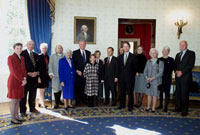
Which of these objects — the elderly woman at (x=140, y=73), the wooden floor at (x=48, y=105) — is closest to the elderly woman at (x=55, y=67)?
the wooden floor at (x=48, y=105)

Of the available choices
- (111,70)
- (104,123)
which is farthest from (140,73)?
(104,123)

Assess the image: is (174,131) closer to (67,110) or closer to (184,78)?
(184,78)

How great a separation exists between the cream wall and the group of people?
52.1 inches

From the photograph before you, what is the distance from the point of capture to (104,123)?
158 inches

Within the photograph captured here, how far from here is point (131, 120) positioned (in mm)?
4258

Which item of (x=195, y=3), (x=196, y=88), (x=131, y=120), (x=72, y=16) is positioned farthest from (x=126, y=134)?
(x=195, y=3)

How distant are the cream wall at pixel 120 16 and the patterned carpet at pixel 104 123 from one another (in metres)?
2.53

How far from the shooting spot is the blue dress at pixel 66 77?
5.00 meters

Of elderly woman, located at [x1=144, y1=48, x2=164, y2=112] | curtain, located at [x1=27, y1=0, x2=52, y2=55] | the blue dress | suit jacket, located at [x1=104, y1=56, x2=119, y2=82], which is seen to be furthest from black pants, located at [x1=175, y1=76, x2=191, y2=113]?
curtain, located at [x1=27, y1=0, x2=52, y2=55]

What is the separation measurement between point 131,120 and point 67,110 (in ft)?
5.04

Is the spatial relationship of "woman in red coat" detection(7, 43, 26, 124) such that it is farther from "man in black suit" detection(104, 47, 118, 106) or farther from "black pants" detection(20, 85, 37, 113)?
"man in black suit" detection(104, 47, 118, 106)

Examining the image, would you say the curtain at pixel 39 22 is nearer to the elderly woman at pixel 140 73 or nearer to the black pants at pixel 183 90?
the elderly woman at pixel 140 73

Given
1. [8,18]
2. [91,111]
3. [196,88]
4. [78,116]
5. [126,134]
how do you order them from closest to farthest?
[126,134] → [78,116] → [91,111] → [196,88] → [8,18]

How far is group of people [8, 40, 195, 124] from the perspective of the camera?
4.60 meters
